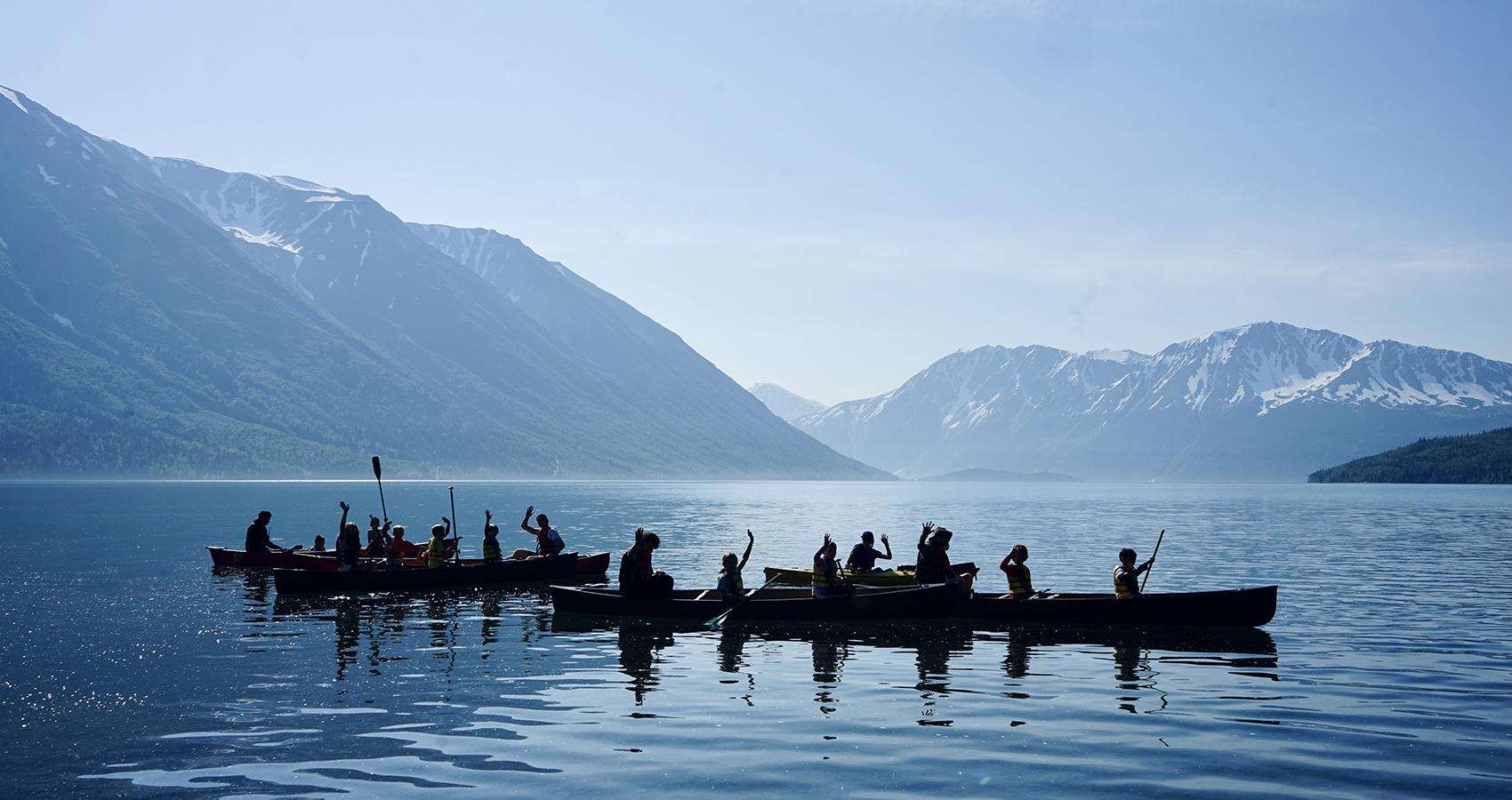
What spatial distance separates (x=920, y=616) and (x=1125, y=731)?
14270 mm

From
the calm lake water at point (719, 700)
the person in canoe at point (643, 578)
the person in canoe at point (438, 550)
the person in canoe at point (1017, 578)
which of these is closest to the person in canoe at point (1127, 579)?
the calm lake water at point (719, 700)

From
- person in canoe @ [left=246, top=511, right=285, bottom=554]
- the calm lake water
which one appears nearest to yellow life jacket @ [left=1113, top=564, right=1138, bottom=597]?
the calm lake water

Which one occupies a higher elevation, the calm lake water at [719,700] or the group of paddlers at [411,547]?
the group of paddlers at [411,547]

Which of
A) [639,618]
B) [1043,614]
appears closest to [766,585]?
[639,618]

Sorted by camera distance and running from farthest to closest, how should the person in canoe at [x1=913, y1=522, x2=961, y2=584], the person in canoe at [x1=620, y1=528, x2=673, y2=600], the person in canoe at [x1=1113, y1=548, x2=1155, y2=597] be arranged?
the person in canoe at [x1=913, y1=522, x2=961, y2=584]
the person in canoe at [x1=620, y1=528, x2=673, y2=600]
the person in canoe at [x1=1113, y1=548, x2=1155, y2=597]

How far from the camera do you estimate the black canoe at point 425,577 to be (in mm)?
44438

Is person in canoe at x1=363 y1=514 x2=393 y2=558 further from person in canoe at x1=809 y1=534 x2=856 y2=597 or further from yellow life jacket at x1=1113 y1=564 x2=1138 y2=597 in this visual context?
yellow life jacket at x1=1113 y1=564 x2=1138 y2=597

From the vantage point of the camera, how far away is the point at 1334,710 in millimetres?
23125

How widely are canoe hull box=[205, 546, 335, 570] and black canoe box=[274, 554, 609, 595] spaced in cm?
494

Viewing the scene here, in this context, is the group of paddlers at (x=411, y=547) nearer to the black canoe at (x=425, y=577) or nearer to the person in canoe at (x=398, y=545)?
the person in canoe at (x=398, y=545)

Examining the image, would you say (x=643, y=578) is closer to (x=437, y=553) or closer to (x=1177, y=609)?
(x=437, y=553)

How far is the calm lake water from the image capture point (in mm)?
18141

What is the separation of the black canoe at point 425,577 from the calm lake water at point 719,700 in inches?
38.6

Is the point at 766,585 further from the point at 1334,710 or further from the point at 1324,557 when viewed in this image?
the point at 1324,557
